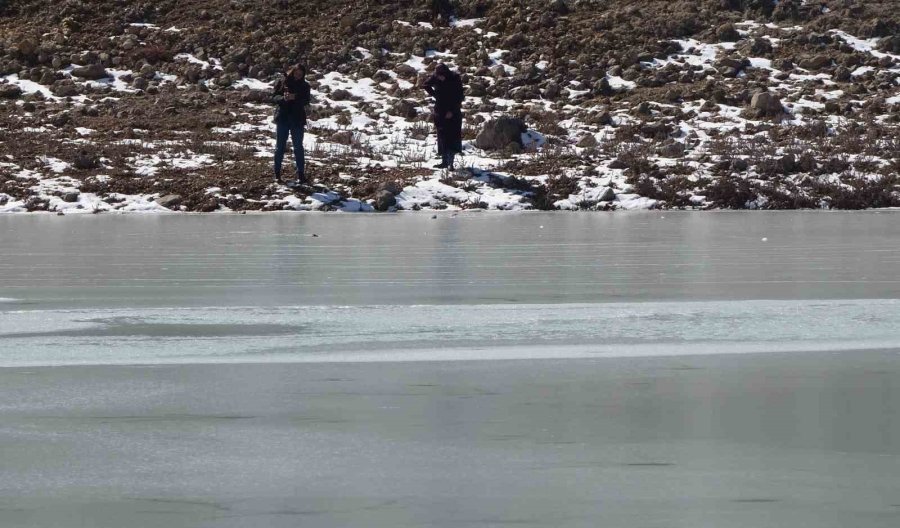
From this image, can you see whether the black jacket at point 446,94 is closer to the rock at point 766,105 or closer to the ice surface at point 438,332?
the rock at point 766,105

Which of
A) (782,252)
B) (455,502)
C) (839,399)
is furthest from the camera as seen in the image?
(782,252)

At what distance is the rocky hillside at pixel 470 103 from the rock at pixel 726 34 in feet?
0.22

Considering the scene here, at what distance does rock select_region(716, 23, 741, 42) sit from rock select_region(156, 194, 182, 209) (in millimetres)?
21220

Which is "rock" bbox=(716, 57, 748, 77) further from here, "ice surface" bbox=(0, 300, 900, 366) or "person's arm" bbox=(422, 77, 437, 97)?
"ice surface" bbox=(0, 300, 900, 366)

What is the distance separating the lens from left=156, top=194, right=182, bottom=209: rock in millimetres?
20203

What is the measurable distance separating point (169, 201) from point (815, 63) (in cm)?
2008

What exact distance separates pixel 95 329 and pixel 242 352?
122 centimetres

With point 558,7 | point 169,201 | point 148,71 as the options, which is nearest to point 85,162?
point 169,201

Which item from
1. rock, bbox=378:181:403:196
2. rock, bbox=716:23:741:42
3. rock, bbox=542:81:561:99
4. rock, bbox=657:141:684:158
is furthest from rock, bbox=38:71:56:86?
rock, bbox=716:23:741:42

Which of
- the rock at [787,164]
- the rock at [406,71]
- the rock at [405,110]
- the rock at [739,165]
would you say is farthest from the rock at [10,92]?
the rock at [787,164]

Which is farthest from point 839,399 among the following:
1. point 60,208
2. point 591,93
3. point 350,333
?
point 591,93

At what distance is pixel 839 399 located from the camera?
17.6 ft

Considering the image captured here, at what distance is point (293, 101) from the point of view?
20.4m

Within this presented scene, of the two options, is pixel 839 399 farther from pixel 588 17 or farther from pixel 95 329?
pixel 588 17
